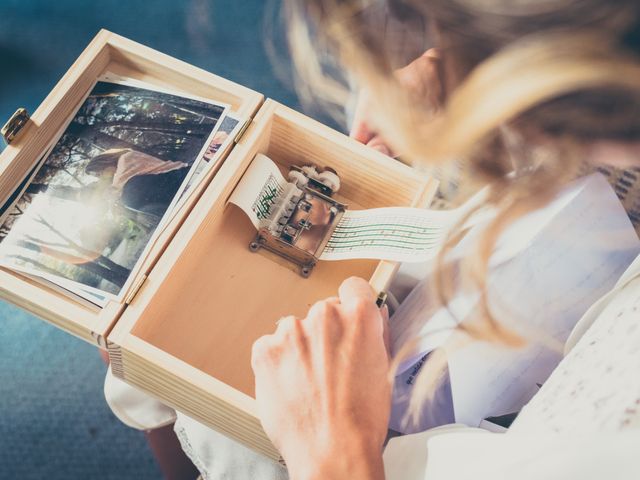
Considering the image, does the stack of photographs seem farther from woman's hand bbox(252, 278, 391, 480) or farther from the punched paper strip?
woman's hand bbox(252, 278, 391, 480)

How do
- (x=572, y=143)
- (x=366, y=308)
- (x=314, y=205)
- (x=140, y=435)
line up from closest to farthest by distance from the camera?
(x=572, y=143), (x=366, y=308), (x=314, y=205), (x=140, y=435)

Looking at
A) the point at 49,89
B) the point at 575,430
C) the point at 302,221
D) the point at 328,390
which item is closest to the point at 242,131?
the point at 302,221

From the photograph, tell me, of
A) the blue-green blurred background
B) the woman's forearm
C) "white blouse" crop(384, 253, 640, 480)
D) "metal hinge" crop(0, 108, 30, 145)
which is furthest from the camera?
the blue-green blurred background

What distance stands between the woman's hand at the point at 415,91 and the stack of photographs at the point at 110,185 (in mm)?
233

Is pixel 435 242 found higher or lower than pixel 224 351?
higher

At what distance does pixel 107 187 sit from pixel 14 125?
13 centimetres

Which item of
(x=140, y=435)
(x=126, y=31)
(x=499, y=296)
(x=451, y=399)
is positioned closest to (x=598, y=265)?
(x=499, y=296)

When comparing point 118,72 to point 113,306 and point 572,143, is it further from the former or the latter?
point 572,143

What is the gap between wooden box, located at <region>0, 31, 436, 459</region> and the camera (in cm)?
73

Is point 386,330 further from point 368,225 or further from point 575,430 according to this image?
point 575,430

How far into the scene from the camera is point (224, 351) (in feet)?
2.61

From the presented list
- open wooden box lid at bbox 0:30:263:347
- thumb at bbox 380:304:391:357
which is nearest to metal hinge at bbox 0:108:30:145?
open wooden box lid at bbox 0:30:263:347

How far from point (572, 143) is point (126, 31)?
1302 mm

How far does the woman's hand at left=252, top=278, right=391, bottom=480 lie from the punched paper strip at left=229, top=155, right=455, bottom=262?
0.08 meters
